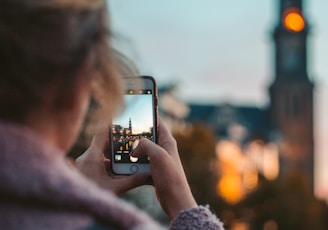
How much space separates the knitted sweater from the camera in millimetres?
1604

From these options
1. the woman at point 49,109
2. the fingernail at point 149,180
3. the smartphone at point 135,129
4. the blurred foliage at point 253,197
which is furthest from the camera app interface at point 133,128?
the blurred foliage at point 253,197

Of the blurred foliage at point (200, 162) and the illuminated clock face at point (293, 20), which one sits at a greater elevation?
the illuminated clock face at point (293, 20)

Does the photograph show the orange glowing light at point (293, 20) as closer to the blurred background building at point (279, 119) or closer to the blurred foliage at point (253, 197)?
the blurred foliage at point (253, 197)

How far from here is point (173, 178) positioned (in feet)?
7.27

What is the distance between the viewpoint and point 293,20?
2916 cm

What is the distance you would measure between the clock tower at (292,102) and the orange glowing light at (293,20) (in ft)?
217

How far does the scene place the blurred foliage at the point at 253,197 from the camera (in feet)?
150

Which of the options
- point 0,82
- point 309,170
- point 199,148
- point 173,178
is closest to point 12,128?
point 0,82

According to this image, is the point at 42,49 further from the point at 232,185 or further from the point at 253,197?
the point at 232,185

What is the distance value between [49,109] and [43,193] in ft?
0.44

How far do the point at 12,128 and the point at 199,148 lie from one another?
164 feet

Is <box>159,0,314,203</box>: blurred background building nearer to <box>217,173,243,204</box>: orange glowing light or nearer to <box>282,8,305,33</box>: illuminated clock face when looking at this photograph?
<box>217,173,243,204</box>: orange glowing light

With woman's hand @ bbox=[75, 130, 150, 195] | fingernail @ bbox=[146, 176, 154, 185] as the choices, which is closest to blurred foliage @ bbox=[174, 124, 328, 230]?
woman's hand @ bbox=[75, 130, 150, 195]

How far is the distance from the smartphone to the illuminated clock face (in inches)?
1021
